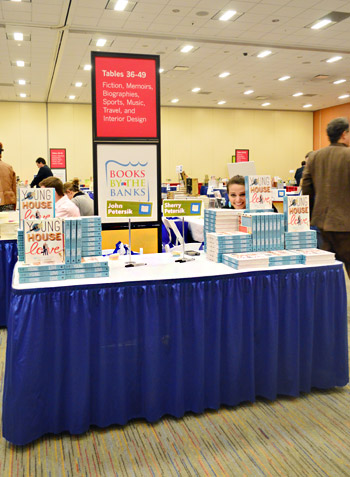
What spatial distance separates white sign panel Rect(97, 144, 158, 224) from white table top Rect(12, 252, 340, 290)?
577 mm

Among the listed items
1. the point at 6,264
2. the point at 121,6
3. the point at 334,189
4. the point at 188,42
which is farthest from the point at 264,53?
the point at 6,264

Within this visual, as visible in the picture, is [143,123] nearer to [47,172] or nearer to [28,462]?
[28,462]

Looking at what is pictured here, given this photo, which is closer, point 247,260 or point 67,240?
point 67,240

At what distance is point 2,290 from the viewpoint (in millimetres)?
3969

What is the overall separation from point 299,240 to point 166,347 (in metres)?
1.09

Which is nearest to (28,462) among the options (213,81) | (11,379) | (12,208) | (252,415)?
(11,379)

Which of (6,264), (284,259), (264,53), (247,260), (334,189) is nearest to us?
(247,260)

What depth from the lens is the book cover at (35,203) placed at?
2625 mm

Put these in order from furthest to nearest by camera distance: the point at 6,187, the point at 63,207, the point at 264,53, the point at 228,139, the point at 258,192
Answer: the point at 228,139, the point at 264,53, the point at 6,187, the point at 63,207, the point at 258,192

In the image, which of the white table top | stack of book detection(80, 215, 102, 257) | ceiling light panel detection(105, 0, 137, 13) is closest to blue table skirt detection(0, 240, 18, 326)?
the white table top

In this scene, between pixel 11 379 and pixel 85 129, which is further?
pixel 85 129

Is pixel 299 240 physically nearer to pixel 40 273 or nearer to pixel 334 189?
pixel 334 189

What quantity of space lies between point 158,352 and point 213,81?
41.8 ft

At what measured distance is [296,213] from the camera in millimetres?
2943
